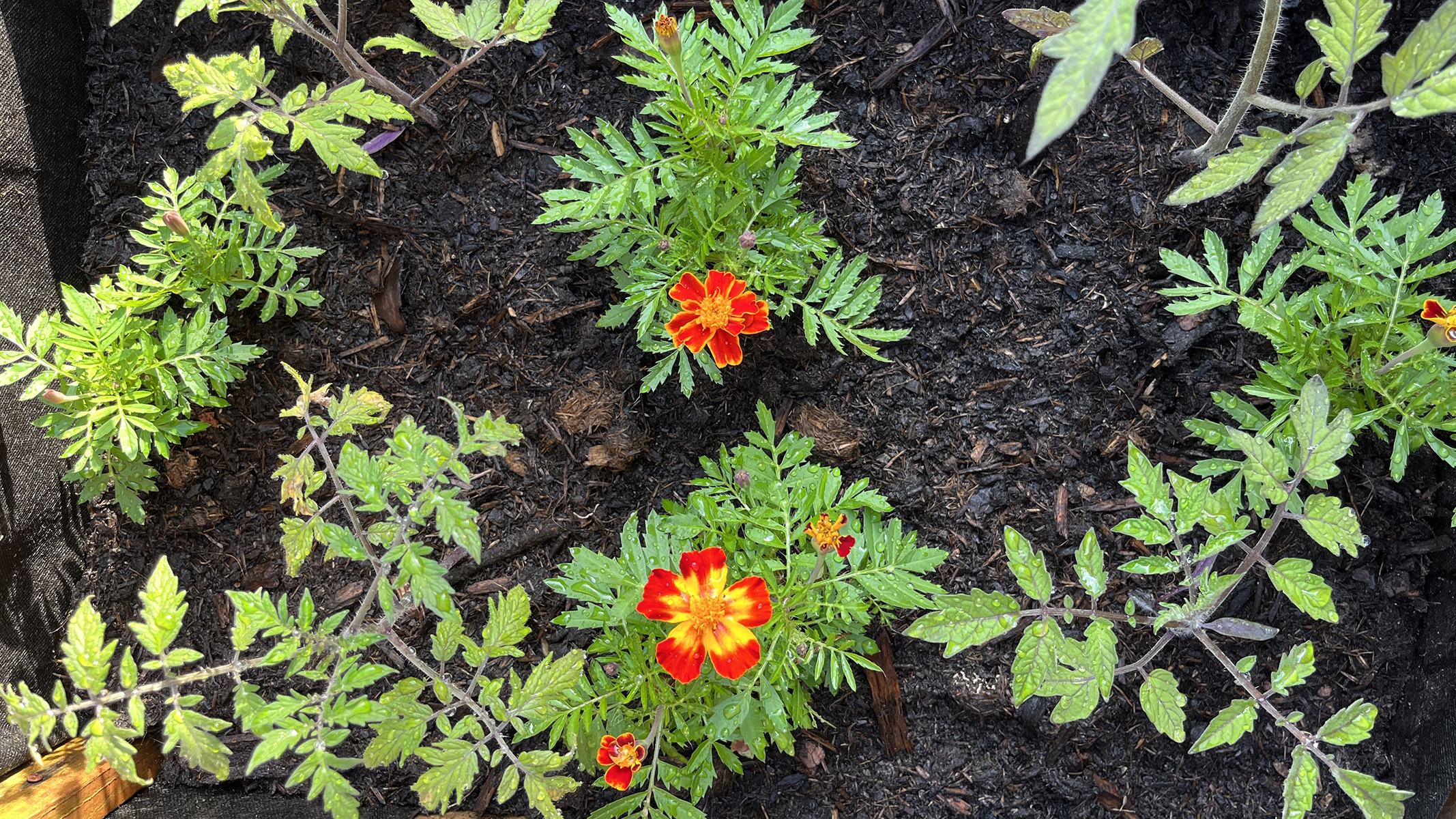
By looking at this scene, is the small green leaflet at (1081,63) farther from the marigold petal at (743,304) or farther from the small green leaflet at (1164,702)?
the small green leaflet at (1164,702)

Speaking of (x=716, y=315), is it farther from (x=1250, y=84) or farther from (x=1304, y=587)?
(x=1304, y=587)

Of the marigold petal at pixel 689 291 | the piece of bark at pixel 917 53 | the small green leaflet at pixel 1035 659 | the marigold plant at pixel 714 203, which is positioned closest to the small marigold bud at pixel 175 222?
the marigold plant at pixel 714 203

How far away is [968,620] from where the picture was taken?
1.49 meters

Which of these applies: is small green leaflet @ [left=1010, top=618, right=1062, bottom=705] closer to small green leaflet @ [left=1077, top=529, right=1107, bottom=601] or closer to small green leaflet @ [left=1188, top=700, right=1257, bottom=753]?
small green leaflet @ [left=1077, top=529, right=1107, bottom=601]

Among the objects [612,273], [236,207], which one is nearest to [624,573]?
[612,273]

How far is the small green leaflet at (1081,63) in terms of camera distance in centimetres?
78

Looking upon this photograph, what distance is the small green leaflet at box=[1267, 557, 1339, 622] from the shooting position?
146cm

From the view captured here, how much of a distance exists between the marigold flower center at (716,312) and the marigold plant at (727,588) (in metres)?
0.29

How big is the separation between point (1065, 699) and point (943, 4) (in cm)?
151

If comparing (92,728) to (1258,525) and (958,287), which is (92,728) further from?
(1258,525)

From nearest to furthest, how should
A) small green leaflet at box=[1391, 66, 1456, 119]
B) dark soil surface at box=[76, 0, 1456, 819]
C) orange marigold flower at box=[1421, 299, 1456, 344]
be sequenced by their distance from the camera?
1. small green leaflet at box=[1391, 66, 1456, 119]
2. orange marigold flower at box=[1421, 299, 1456, 344]
3. dark soil surface at box=[76, 0, 1456, 819]

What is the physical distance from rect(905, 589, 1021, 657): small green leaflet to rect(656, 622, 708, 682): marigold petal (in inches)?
13.7

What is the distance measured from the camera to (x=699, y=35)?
171 cm

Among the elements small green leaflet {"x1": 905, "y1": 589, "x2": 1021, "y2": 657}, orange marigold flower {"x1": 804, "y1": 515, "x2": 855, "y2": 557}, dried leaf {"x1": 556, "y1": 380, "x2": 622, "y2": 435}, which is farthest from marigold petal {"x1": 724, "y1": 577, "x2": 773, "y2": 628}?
dried leaf {"x1": 556, "y1": 380, "x2": 622, "y2": 435}
